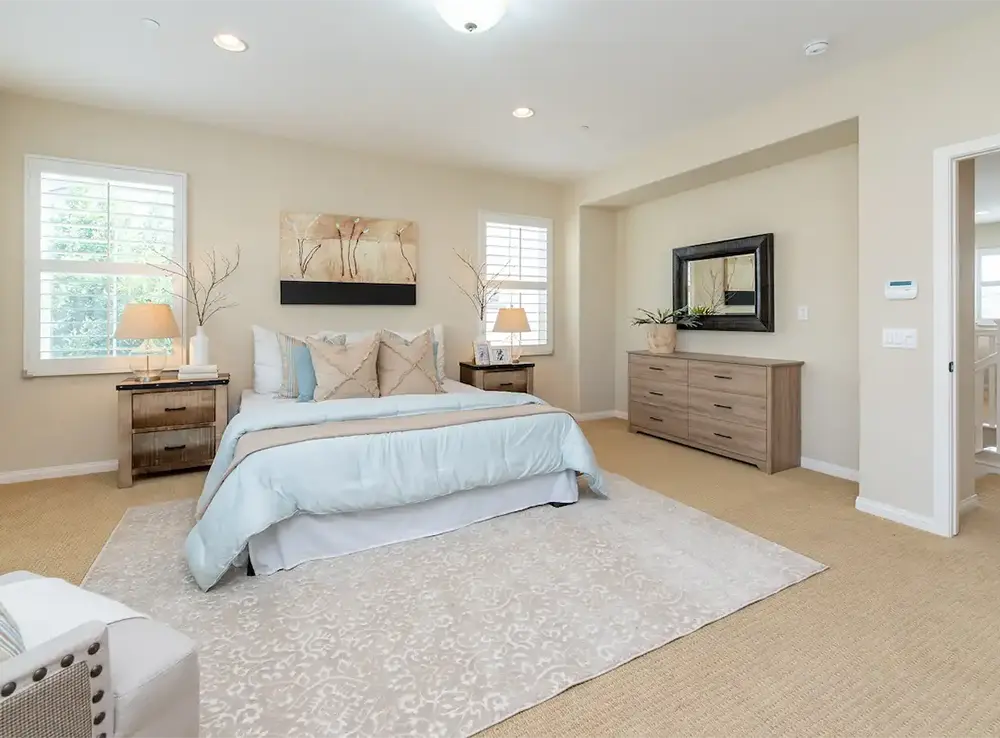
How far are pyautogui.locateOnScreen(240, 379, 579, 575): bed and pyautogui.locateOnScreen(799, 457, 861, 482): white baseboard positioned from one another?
2.07 m

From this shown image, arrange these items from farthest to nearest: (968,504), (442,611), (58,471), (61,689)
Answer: (58,471) → (968,504) → (442,611) → (61,689)

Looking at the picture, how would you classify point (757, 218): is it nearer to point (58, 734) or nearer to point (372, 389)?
point (372, 389)

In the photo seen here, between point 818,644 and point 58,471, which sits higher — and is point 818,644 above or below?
below

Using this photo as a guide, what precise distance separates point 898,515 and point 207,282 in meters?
4.95

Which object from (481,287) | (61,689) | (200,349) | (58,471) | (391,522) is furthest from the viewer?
(481,287)

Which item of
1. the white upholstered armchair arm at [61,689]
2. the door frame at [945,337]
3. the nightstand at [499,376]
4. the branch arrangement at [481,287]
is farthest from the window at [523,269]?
the white upholstered armchair arm at [61,689]

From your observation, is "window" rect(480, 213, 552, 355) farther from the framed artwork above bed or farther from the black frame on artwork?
the black frame on artwork

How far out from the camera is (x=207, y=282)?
4.27 metres

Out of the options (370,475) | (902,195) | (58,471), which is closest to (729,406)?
(902,195)

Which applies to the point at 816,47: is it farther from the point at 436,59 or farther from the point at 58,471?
the point at 58,471

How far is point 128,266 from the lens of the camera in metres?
3.96

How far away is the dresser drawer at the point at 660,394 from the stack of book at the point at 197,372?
3.68 meters

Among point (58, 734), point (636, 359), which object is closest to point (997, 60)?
point (636, 359)

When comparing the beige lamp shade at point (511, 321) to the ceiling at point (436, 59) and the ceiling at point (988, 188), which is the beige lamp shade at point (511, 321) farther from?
the ceiling at point (988, 188)
